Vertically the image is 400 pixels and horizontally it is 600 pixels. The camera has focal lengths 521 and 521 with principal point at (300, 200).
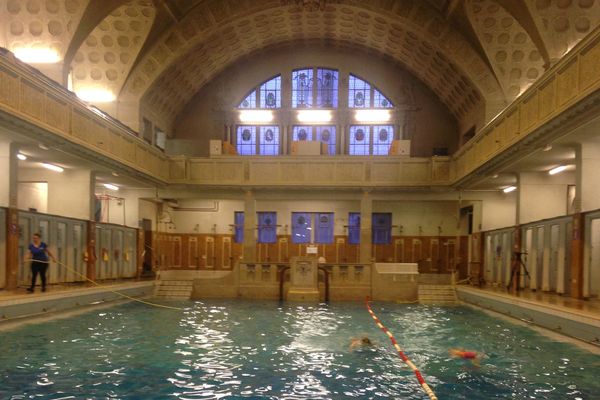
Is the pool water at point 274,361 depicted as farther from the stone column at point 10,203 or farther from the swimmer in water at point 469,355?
the stone column at point 10,203

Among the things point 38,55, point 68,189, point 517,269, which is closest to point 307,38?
point 38,55

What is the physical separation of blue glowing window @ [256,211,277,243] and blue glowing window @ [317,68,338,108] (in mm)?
7903

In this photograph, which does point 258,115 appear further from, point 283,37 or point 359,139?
point 359,139

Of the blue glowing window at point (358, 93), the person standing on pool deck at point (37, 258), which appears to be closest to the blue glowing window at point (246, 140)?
the blue glowing window at point (358, 93)

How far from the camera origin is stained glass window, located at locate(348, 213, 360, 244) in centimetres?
3225

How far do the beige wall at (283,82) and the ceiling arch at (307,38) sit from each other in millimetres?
918

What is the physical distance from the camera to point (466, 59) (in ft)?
85.0

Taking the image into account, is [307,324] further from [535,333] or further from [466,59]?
[466,59]

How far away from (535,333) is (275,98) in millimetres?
24643

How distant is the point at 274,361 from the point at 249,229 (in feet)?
56.2

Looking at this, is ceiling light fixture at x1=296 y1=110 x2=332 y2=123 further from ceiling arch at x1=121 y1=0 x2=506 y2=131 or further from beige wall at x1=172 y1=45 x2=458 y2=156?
ceiling arch at x1=121 y1=0 x2=506 y2=131

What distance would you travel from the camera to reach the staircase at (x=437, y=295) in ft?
72.1

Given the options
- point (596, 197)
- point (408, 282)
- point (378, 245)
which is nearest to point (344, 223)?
point (378, 245)

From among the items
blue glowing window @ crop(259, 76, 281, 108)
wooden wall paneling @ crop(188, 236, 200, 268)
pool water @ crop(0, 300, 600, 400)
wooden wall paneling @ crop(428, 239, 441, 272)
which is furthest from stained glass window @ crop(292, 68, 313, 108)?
pool water @ crop(0, 300, 600, 400)
